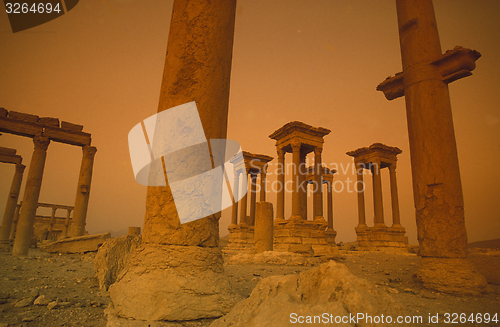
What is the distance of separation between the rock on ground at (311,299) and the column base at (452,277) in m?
4.54

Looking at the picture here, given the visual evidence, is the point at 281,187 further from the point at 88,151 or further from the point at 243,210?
the point at 88,151

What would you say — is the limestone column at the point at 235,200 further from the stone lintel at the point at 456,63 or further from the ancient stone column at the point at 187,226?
the ancient stone column at the point at 187,226

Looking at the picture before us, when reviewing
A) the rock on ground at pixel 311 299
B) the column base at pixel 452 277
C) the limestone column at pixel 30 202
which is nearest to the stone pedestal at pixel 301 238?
the column base at pixel 452 277

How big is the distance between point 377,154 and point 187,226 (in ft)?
74.3

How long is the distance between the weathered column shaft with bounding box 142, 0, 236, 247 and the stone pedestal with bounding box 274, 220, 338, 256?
44.9 feet

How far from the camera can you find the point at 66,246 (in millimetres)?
12430

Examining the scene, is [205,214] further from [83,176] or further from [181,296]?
[83,176]

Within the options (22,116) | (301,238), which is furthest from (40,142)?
(301,238)

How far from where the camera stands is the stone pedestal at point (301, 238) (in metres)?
16.3

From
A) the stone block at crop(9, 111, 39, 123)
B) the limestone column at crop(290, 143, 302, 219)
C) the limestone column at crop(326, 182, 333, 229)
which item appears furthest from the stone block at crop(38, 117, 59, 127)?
the limestone column at crop(326, 182, 333, 229)

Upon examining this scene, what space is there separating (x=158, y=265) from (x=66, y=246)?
11.9m

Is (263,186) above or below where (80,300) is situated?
above

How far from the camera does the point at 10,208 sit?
18750 millimetres

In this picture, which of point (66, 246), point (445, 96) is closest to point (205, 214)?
point (445, 96)
